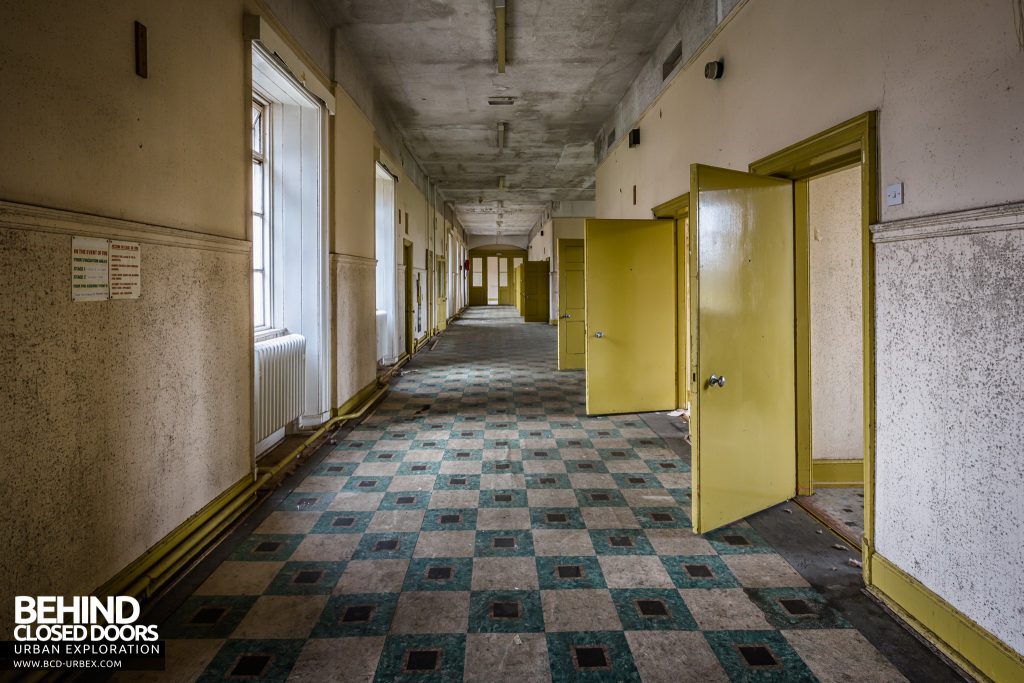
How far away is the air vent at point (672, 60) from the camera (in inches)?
199

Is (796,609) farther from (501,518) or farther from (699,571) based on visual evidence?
(501,518)

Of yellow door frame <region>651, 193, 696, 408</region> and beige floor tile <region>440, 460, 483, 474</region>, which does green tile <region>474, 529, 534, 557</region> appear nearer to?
beige floor tile <region>440, 460, 483, 474</region>

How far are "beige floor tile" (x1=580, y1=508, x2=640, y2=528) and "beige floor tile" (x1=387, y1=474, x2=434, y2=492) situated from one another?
1.09 m

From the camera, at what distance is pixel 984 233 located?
190 cm

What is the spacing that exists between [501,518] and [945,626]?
2.04 meters

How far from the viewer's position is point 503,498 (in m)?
3.59

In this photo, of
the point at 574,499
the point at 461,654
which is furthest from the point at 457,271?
the point at 461,654

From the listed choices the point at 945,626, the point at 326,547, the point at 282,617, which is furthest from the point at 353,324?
the point at 945,626

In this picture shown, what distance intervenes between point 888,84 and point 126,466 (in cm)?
354

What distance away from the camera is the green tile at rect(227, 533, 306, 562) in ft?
9.18

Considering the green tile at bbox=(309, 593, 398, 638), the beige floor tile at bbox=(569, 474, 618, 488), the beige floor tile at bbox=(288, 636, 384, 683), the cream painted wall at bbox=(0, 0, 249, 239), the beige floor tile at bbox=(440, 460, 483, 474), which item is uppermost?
the cream painted wall at bbox=(0, 0, 249, 239)

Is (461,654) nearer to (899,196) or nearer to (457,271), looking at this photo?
(899,196)

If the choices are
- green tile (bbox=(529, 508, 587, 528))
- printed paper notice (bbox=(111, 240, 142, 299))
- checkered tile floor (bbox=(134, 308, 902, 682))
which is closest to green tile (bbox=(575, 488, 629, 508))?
checkered tile floor (bbox=(134, 308, 902, 682))

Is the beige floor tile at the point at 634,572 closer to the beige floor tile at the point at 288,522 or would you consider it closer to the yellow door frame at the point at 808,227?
the yellow door frame at the point at 808,227
